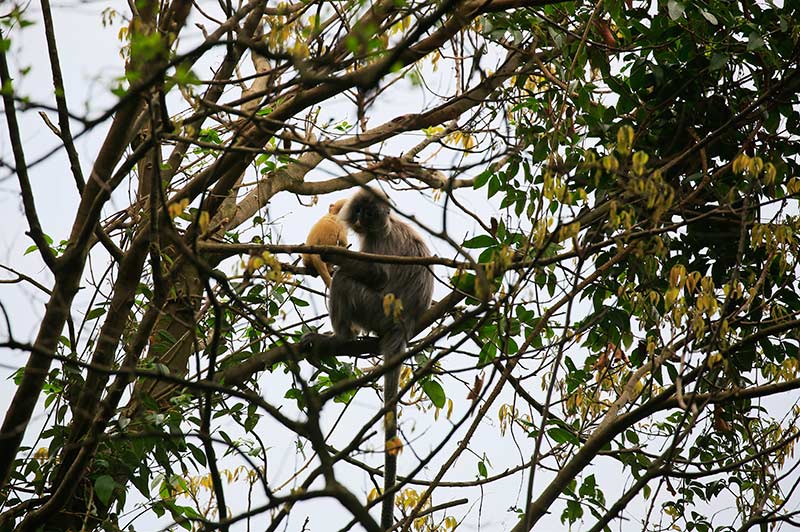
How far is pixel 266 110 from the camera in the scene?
13.8 ft

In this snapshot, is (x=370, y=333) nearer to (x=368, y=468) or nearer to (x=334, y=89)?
(x=368, y=468)

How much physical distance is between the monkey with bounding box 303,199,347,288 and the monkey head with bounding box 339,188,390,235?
68 millimetres

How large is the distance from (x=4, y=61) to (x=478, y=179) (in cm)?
180

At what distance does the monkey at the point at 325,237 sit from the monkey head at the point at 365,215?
0.22 ft

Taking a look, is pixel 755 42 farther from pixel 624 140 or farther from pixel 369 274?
pixel 369 274

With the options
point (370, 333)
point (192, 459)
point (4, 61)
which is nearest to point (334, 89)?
point (4, 61)

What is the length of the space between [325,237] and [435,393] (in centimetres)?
188

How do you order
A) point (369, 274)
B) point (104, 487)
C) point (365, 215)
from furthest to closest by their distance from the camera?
point (365, 215)
point (369, 274)
point (104, 487)

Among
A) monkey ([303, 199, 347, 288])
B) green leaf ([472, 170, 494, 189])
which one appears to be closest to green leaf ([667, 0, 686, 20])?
green leaf ([472, 170, 494, 189])

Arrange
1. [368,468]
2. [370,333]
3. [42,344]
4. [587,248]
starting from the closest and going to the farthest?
[587,248] → [42,344] → [368,468] → [370,333]

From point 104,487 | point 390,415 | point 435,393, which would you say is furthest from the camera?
point 435,393

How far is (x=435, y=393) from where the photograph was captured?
4.12 metres

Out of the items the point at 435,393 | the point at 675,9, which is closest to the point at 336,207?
the point at 435,393

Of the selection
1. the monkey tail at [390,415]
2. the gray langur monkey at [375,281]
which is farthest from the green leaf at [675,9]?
the gray langur monkey at [375,281]
